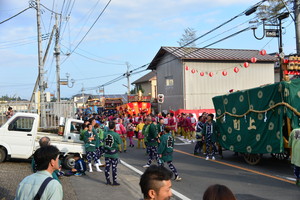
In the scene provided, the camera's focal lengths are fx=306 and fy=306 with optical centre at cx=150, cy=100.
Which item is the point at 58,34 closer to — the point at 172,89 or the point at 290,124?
the point at 172,89

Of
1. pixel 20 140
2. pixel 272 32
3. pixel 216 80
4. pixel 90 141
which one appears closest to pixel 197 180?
pixel 90 141

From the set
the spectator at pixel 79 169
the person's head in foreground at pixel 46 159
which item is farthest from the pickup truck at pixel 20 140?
the person's head in foreground at pixel 46 159

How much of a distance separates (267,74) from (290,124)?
23.9m

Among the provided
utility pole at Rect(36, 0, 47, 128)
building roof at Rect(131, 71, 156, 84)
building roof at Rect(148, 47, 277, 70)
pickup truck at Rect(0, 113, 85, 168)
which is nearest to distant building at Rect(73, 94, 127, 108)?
building roof at Rect(131, 71, 156, 84)

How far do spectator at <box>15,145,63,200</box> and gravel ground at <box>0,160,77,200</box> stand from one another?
432cm

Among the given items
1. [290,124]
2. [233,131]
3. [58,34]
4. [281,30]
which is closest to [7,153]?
[233,131]

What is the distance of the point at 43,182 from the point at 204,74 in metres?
27.2

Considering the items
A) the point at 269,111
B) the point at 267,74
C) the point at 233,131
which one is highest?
the point at 267,74

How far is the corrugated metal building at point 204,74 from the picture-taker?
28.9m

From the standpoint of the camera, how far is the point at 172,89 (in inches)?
1233

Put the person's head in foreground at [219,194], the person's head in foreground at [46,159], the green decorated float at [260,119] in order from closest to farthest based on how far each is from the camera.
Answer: the person's head in foreground at [219,194], the person's head in foreground at [46,159], the green decorated float at [260,119]

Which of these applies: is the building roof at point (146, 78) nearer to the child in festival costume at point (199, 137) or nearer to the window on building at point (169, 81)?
the window on building at point (169, 81)

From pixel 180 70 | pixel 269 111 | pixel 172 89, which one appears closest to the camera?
pixel 269 111

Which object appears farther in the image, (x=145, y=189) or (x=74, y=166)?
(x=74, y=166)
